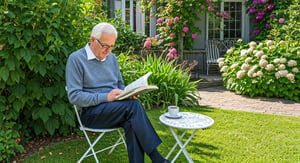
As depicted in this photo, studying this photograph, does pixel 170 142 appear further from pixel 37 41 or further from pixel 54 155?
pixel 37 41

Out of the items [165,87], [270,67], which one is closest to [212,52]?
[270,67]

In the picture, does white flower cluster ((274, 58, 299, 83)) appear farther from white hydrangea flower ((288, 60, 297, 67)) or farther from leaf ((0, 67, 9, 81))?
leaf ((0, 67, 9, 81))

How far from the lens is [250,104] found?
5.20 metres

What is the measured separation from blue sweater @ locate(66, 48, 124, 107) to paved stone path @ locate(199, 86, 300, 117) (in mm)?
2898

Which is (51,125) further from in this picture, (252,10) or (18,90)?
(252,10)

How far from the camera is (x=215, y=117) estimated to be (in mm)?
4234

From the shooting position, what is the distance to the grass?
275 cm

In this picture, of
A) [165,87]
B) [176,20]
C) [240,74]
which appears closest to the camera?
[165,87]

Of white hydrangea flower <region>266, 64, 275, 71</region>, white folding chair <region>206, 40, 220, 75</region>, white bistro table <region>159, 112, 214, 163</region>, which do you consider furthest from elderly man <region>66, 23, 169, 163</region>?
white folding chair <region>206, 40, 220, 75</region>

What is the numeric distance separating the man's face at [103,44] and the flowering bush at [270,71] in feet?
13.3

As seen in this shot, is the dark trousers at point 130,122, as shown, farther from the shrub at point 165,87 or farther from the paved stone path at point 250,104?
the paved stone path at point 250,104

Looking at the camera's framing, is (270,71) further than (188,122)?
Yes

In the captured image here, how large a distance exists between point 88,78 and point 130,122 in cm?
57

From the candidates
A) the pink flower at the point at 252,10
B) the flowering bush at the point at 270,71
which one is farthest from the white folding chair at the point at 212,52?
the flowering bush at the point at 270,71
